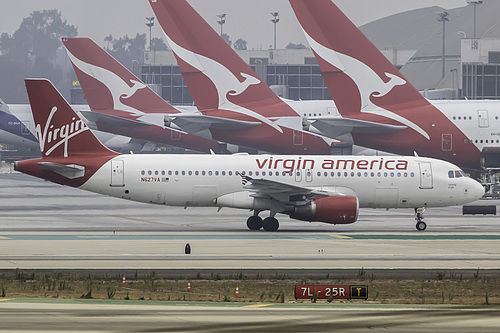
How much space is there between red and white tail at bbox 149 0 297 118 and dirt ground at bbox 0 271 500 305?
45.3 meters

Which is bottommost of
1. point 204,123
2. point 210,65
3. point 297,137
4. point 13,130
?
point 297,137

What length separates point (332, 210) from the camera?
1886 inches

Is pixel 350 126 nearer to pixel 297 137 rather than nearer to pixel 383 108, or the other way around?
pixel 383 108

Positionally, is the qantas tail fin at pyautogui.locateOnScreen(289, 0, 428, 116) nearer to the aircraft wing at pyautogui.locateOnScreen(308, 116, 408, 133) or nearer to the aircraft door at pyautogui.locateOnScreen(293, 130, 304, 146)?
the aircraft wing at pyautogui.locateOnScreen(308, 116, 408, 133)

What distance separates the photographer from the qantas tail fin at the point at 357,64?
7044 centimetres

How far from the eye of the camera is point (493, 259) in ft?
126

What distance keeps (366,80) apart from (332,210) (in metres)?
24.4

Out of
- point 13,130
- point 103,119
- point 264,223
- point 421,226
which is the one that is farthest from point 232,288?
point 13,130

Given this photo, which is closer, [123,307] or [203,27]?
[123,307]

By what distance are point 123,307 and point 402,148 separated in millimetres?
45526

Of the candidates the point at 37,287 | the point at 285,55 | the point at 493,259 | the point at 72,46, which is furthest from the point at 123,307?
the point at 285,55

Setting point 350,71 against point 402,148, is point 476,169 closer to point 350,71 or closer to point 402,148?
point 402,148

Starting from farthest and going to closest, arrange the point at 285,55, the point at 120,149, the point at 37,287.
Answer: the point at 285,55 < the point at 120,149 < the point at 37,287

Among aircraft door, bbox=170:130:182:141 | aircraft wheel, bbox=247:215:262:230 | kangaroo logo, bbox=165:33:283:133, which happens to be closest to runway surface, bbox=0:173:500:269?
aircraft wheel, bbox=247:215:262:230
